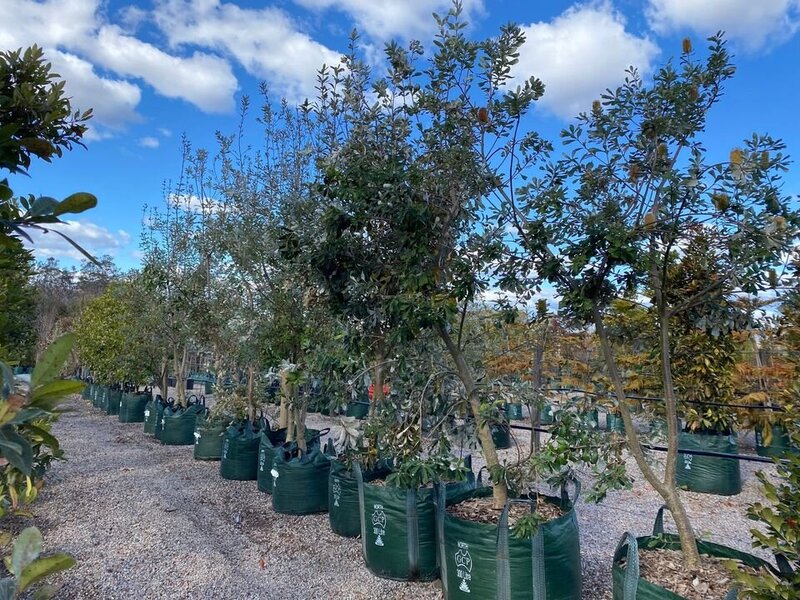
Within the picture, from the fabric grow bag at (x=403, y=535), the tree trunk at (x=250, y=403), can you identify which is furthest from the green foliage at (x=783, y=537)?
the tree trunk at (x=250, y=403)

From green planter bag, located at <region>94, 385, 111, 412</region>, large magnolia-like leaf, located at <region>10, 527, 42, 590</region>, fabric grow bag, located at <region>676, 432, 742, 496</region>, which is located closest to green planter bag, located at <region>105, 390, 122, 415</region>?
green planter bag, located at <region>94, 385, 111, 412</region>

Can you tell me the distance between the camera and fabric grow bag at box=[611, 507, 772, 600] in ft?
7.59

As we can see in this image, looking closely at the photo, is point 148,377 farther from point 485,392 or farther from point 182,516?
point 485,392

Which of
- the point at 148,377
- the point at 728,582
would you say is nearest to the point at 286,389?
the point at 728,582

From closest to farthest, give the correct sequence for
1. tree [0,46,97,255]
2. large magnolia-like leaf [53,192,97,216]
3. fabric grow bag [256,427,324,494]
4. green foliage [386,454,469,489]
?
large magnolia-like leaf [53,192,97,216]
tree [0,46,97,255]
green foliage [386,454,469,489]
fabric grow bag [256,427,324,494]

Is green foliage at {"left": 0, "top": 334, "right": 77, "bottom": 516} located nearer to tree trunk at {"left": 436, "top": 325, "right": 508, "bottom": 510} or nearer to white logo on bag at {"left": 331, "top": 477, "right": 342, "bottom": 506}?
tree trunk at {"left": 436, "top": 325, "right": 508, "bottom": 510}

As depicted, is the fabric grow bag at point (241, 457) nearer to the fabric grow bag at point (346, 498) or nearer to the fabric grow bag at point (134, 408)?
the fabric grow bag at point (346, 498)

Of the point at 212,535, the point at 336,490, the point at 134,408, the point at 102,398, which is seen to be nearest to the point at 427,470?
the point at 336,490

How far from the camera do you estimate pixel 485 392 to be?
3.46m

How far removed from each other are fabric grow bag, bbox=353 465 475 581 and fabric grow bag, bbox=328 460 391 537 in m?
0.59

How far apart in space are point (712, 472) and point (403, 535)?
4757mm

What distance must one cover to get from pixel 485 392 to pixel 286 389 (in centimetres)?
267

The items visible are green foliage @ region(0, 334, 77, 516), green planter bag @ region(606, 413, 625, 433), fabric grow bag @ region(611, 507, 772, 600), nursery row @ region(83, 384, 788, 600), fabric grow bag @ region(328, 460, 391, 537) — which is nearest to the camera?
green foliage @ region(0, 334, 77, 516)

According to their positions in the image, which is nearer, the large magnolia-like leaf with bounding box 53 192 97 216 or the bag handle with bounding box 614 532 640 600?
the large magnolia-like leaf with bounding box 53 192 97 216
